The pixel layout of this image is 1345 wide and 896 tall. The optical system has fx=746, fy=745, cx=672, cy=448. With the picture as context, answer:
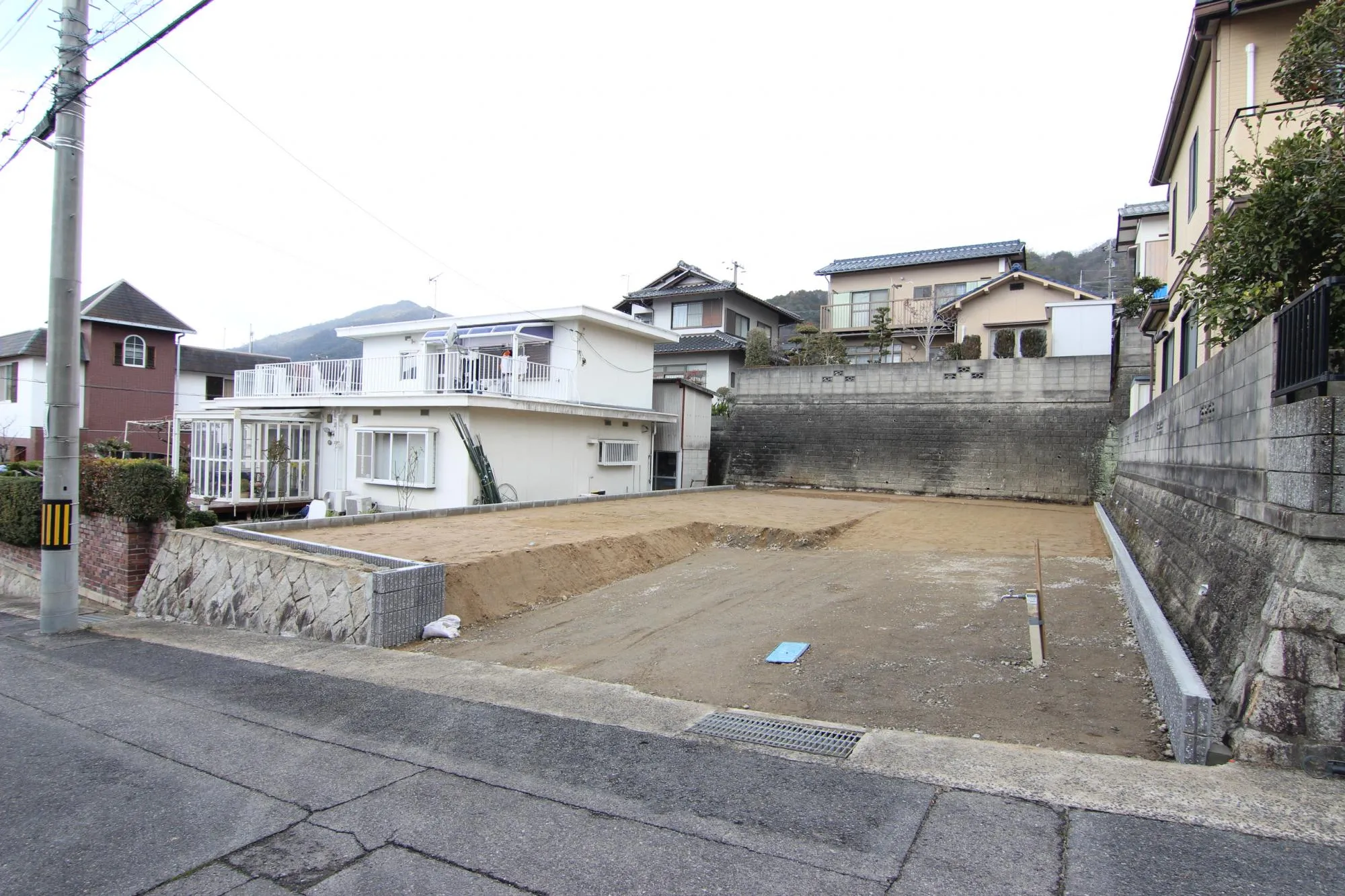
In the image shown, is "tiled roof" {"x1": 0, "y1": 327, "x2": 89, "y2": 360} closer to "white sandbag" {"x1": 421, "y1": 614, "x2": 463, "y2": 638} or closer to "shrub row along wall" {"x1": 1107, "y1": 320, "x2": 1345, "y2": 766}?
"white sandbag" {"x1": 421, "y1": 614, "x2": 463, "y2": 638}

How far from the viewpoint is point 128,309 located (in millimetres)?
28703

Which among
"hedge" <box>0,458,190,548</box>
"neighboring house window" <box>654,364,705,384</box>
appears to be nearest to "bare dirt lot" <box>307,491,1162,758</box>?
"hedge" <box>0,458,190,548</box>

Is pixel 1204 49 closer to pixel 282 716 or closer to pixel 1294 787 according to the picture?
pixel 1294 787

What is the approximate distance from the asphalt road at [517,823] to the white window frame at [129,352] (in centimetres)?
2981

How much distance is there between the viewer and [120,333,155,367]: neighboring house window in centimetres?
2841

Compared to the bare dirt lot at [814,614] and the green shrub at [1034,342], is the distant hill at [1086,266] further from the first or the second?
the bare dirt lot at [814,614]

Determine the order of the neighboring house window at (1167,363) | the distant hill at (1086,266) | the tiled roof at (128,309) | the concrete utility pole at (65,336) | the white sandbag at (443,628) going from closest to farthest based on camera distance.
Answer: the white sandbag at (443,628) → the concrete utility pole at (65,336) → the neighboring house window at (1167,363) → the tiled roof at (128,309) → the distant hill at (1086,266)

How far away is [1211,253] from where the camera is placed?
19.8 ft

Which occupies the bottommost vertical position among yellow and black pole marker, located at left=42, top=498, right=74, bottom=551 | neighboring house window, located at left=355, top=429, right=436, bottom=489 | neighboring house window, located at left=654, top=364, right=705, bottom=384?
yellow and black pole marker, located at left=42, top=498, right=74, bottom=551

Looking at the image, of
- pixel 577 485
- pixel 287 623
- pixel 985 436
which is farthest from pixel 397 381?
pixel 985 436

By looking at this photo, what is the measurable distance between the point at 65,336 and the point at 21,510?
5861 mm

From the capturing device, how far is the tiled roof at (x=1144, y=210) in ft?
69.9

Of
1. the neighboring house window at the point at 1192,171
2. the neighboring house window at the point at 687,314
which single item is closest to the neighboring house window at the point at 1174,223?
the neighboring house window at the point at 1192,171

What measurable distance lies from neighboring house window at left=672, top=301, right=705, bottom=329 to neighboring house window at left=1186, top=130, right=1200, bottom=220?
63.2ft
